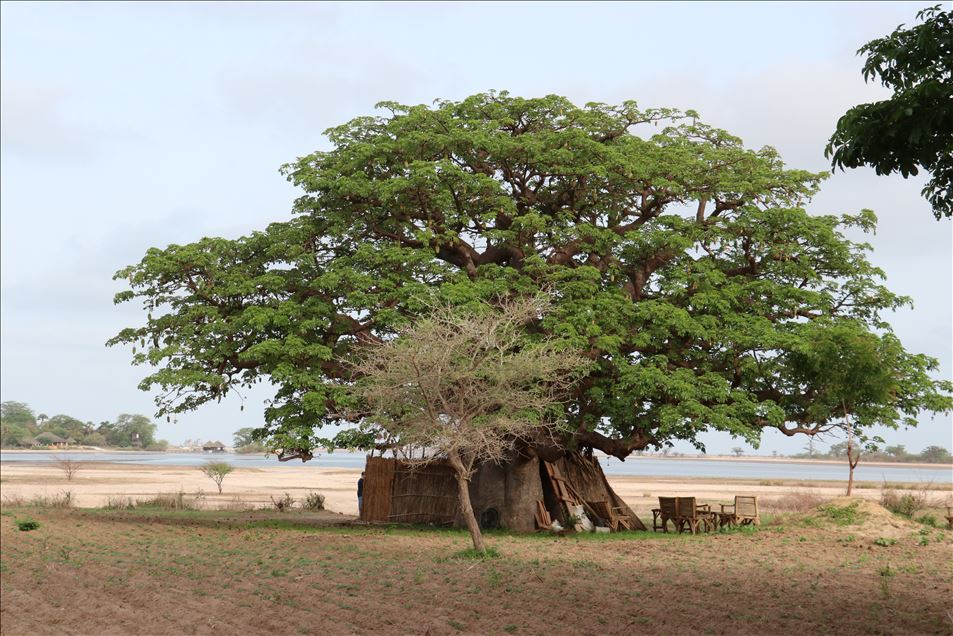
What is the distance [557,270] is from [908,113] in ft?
49.1

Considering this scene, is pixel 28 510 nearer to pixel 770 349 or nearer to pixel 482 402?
pixel 482 402

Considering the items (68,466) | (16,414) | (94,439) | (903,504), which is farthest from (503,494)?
(16,414)

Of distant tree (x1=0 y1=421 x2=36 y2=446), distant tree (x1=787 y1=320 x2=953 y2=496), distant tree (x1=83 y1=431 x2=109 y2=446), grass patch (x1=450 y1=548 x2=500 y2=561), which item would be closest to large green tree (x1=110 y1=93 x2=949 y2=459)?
distant tree (x1=787 y1=320 x2=953 y2=496)

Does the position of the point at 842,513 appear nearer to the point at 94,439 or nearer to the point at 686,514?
the point at 686,514

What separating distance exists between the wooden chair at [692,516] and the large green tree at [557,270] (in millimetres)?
1757

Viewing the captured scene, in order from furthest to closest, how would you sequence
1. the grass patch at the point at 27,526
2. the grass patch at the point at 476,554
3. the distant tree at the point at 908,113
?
the grass patch at the point at 27,526 < the grass patch at the point at 476,554 < the distant tree at the point at 908,113

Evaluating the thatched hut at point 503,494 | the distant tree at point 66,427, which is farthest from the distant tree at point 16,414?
the thatched hut at point 503,494

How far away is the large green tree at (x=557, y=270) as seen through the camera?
2448 centimetres

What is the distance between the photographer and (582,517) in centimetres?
2658

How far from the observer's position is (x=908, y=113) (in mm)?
10492

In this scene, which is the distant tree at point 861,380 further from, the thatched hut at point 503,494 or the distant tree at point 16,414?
the distant tree at point 16,414

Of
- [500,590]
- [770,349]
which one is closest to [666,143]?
[770,349]

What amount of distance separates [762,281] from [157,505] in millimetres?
22283

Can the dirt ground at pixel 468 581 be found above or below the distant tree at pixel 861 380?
below
